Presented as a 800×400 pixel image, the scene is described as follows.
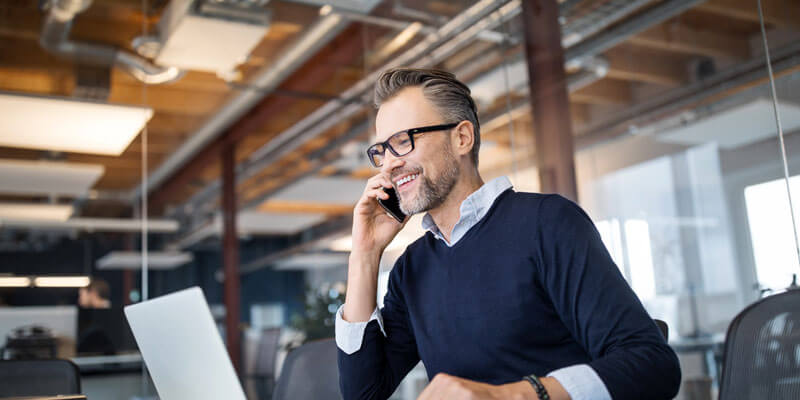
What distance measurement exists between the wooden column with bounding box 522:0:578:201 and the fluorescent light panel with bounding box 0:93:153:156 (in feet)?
7.74

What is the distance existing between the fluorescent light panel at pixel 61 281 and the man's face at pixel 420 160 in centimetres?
300

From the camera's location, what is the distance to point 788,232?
2.63 m

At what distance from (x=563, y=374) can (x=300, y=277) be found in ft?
14.4

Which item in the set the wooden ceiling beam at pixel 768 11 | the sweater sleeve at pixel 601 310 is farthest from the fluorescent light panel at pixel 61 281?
the wooden ceiling beam at pixel 768 11

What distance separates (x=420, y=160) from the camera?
4.95 ft

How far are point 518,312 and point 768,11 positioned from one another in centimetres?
212

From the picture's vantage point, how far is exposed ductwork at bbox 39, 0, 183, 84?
13.1ft

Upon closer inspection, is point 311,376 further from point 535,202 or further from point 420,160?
point 535,202

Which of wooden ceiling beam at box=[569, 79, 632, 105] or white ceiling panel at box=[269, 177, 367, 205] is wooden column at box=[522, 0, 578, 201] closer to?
wooden ceiling beam at box=[569, 79, 632, 105]

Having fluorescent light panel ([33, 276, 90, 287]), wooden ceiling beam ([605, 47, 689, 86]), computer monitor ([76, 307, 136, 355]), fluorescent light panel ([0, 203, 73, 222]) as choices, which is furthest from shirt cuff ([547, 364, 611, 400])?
fluorescent light panel ([0, 203, 73, 222])

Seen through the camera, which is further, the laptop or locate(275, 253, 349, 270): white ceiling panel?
locate(275, 253, 349, 270): white ceiling panel

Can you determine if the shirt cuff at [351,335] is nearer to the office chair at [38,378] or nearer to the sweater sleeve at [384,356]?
the sweater sleeve at [384,356]

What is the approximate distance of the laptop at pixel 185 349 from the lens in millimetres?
1525

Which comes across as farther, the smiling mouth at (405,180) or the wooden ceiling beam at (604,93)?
the wooden ceiling beam at (604,93)
